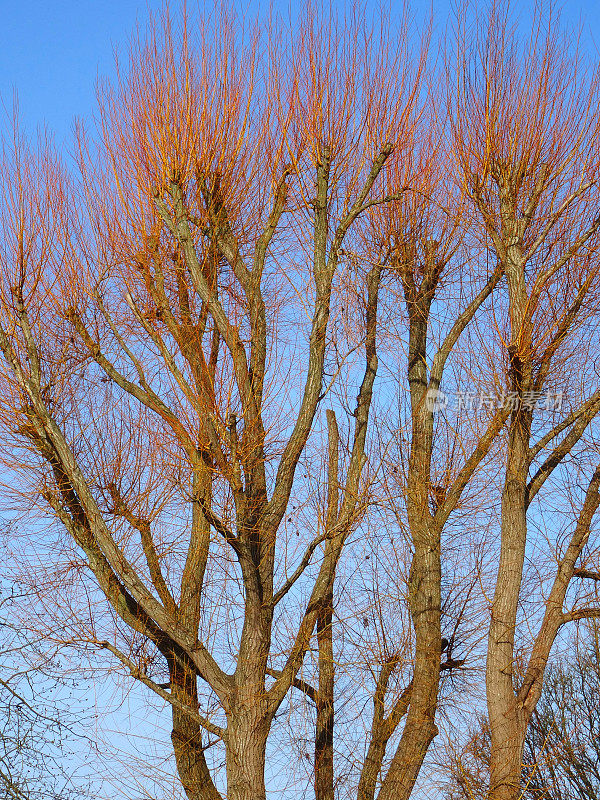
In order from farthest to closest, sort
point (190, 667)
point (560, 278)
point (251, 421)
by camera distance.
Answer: point (560, 278) → point (190, 667) → point (251, 421)

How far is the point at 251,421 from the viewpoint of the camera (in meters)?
6.43

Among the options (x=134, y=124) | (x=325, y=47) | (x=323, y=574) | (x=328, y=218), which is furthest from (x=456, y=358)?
(x=134, y=124)

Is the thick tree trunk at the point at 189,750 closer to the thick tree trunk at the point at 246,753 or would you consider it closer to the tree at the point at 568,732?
the thick tree trunk at the point at 246,753

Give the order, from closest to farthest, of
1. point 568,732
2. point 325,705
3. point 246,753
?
point 246,753, point 325,705, point 568,732

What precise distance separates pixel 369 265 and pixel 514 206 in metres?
1.65

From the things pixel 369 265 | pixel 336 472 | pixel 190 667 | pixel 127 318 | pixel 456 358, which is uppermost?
pixel 369 265

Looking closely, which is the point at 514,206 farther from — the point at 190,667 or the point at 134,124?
the point at 190,667

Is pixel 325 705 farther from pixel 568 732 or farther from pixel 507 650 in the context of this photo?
pixel 568 732

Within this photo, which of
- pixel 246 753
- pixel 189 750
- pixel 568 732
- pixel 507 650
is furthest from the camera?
pixel 568 732
